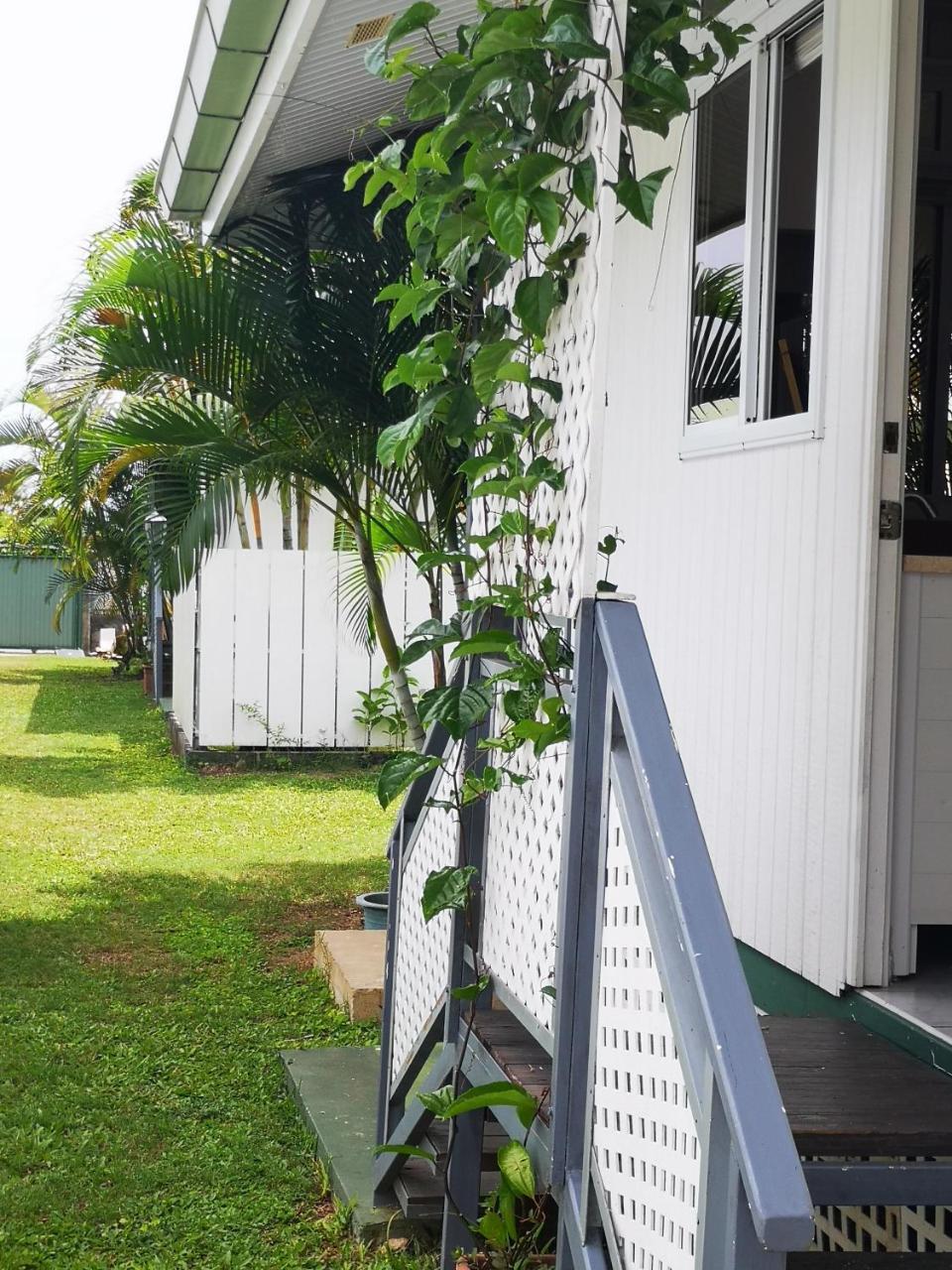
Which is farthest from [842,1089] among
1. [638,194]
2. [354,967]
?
[354,967]

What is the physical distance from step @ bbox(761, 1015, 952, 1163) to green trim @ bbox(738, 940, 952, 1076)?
24 millimetres

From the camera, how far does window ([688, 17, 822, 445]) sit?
3.57 meters

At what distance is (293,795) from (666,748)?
8737 millimetres

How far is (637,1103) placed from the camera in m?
2.02

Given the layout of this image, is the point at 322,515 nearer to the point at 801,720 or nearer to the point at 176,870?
the point at 176,870

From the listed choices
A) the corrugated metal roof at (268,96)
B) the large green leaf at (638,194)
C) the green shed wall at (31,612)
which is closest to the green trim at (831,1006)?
the large green leaf at (638,194)

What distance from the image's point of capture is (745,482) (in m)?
3.75

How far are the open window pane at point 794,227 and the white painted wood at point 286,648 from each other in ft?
28.3

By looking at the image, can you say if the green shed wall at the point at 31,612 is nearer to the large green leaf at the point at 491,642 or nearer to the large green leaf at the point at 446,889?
the large green leaf at the point at 446,889

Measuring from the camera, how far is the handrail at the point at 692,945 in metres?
1.46

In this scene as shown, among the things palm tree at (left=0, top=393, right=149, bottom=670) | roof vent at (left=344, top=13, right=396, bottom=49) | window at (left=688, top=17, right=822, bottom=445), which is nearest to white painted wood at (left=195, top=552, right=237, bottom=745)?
palm tree at (left=0, top=393, right=149, bottom=670)

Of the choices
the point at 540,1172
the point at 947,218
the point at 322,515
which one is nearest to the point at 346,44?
the point at 947,218

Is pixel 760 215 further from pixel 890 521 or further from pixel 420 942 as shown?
pixel 420 942

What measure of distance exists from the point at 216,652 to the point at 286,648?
594mm
